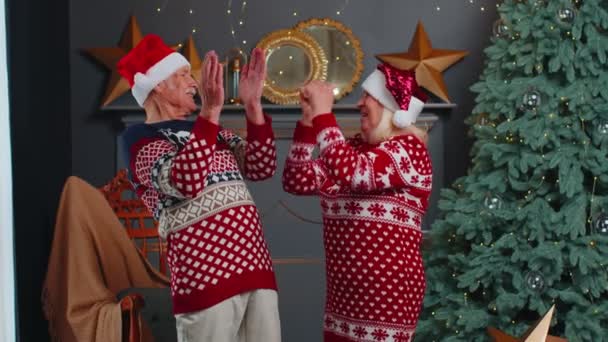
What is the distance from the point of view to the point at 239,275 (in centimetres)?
256

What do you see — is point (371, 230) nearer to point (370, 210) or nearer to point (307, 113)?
point (370, 210)

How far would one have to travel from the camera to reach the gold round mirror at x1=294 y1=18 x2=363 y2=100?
216 inches

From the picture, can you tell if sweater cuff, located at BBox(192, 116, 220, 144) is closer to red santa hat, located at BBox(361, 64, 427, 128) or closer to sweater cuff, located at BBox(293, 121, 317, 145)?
sweater cuff, located at BBox(293, 121, 317, 145)

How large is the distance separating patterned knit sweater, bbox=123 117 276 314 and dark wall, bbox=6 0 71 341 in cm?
126

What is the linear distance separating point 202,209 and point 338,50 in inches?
120

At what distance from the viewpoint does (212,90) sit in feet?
8.21

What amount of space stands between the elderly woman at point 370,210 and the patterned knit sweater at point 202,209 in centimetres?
17

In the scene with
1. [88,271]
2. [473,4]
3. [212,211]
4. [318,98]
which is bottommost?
[88,271]

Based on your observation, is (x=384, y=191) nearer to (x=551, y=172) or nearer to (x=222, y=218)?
(x=222, y=218)

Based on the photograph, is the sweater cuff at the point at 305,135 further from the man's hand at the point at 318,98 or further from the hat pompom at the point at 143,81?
the hat pompom at the point at 143,81

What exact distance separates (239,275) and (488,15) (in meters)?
3.41

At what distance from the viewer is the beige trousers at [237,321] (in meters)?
2.54

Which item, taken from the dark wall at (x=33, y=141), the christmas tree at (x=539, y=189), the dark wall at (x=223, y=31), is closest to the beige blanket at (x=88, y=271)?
the dark wall at (x=33, y=141)

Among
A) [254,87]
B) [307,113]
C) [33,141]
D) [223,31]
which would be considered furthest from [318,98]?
[223,31]
